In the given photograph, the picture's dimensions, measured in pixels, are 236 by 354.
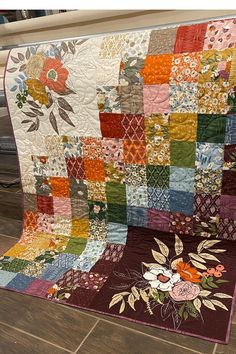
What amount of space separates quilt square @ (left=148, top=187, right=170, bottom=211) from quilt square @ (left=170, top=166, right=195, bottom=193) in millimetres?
48

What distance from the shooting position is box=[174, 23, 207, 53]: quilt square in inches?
43.5

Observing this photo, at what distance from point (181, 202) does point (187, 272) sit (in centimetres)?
27

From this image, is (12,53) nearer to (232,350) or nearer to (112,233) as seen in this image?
(112,233)

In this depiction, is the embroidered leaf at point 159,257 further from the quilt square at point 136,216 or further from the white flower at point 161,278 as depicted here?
the quilt square at point 136,216

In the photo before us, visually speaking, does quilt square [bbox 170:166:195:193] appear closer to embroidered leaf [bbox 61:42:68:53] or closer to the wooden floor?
the wooden floor

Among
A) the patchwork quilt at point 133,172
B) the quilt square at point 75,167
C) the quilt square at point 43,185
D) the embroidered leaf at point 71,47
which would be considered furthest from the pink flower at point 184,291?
the embroidered leaf at point 71,47

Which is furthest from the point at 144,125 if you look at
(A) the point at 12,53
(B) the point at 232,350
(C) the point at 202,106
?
(B) the point at 232,350

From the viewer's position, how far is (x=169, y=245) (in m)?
1.27

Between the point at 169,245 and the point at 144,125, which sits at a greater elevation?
the point at 144,125

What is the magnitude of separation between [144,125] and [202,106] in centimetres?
23

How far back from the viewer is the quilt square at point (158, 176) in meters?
1.24

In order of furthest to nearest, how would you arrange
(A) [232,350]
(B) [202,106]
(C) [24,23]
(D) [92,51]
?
(C) [24,23] < (D) [92,51] < (B) [202,106] < (A) [232,350]

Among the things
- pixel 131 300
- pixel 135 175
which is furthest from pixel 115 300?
pixel 135 175

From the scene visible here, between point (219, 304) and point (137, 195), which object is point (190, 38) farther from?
point (219, 304)
